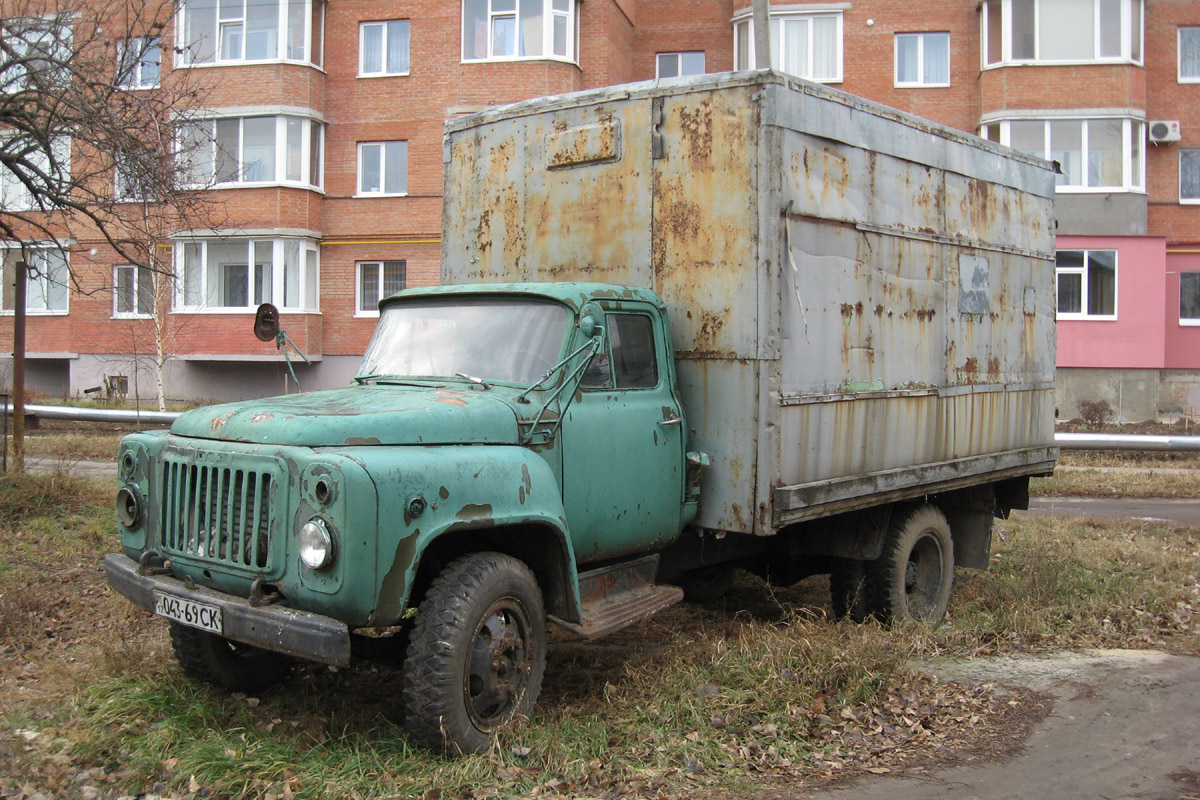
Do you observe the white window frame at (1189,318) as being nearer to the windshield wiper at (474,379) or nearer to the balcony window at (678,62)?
the balcony window at (678,62)

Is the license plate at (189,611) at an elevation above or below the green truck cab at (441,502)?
below

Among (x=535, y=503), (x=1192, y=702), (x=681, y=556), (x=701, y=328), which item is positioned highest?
(x=701, y=328)

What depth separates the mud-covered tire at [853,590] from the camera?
7.13m

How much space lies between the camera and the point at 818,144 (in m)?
6.25

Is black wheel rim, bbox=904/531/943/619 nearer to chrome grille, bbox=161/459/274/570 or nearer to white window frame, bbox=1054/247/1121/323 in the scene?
chrome grille, bbox=161/459/274/570

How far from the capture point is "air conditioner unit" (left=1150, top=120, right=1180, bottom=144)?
24828 millimetres

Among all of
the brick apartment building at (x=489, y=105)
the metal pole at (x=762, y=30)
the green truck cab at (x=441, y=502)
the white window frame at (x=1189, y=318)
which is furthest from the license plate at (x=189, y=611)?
the white window frame at (x=1189, y=318)

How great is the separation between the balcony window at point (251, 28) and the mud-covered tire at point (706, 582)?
21.5m

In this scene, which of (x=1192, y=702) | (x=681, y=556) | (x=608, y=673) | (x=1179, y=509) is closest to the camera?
(x=1192, y=702)

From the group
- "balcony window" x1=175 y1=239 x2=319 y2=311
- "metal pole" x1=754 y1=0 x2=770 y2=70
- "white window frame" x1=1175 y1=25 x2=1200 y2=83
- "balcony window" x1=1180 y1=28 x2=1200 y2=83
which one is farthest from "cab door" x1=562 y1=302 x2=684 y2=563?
"balcony window" x1=1180 y1=28 x2=1200 y2=83

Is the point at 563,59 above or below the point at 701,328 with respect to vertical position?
above

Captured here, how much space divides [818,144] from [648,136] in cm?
102

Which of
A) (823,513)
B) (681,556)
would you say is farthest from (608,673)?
(823,513)

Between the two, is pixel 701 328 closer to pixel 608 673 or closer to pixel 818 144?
pixel 818 144
